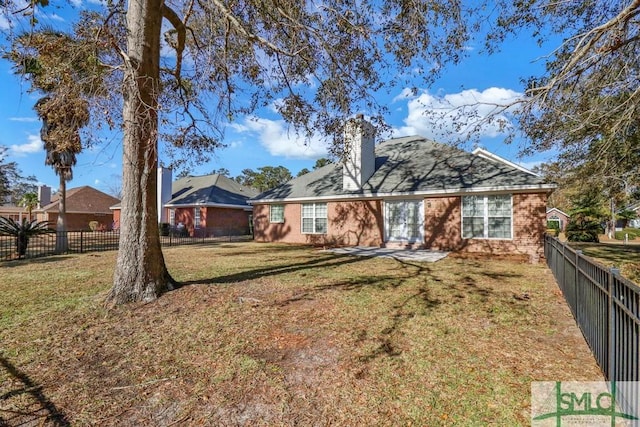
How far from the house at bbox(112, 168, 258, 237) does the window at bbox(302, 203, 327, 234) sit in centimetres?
1002

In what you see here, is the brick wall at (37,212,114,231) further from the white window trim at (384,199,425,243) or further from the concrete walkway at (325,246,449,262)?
the concrete walkway at (325,246,449,262)

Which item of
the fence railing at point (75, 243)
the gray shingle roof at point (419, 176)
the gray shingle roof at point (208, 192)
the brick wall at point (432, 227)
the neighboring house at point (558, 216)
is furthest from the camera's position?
the neighboring house at point (558, 216)

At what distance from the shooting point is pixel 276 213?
1906 centimetres

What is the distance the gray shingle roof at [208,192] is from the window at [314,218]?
10.1m

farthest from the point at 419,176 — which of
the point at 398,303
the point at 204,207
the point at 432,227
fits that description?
the point at 204,207

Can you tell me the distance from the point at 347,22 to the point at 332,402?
6.74 metres

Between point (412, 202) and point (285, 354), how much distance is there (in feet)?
37.8

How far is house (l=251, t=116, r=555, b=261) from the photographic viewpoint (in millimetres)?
11805

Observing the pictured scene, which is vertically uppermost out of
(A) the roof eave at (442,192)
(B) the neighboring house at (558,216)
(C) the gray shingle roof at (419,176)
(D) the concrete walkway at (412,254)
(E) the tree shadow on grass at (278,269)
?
(C) the gray shingle roof at (419,176)

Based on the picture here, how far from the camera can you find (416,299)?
6.12 m

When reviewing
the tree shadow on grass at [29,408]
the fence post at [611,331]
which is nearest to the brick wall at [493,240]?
the fence post at [611,331]

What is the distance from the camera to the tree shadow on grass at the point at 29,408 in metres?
2.58

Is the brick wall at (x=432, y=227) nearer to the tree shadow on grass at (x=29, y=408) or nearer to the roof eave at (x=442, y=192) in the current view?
the roof eave at (x=442, y=192)

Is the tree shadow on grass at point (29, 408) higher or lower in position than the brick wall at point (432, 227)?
lower
